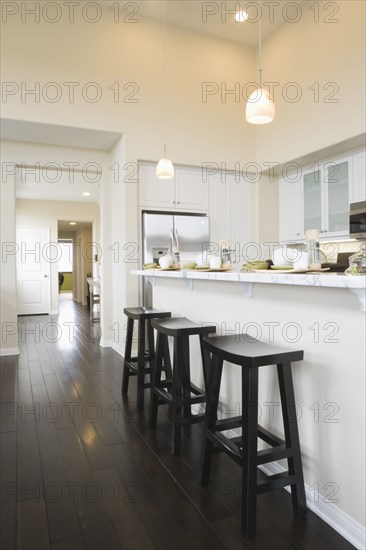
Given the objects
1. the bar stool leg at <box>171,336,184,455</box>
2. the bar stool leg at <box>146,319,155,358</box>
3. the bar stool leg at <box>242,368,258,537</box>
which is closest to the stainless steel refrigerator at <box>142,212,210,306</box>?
the bar stool leg at <box>146,319,155,358</box>

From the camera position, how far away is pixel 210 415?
179cm

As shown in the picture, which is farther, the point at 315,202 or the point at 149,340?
Answer: the point at 315,202

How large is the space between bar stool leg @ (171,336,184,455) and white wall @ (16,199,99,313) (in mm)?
6978

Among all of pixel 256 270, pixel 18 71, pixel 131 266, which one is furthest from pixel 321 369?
pixel 18 71

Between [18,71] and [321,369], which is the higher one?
[18,71]

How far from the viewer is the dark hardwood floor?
1464mm

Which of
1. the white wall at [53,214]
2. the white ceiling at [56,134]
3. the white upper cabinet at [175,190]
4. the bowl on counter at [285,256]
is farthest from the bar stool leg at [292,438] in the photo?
the white wall at [53,214]

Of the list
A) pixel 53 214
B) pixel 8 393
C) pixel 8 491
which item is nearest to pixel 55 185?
pixel 53 214

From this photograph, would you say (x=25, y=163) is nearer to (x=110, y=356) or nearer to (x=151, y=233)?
(x=151, y=233)

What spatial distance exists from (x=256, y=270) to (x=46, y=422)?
5.99 ft

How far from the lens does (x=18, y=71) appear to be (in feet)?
12.6

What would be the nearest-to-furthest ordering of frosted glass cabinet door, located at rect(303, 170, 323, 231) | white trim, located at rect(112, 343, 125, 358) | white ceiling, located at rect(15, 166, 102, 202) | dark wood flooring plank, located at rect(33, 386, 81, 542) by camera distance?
dark wood flooring plank, located at rect(33, 386, 81, 542), frosted glass cabinet door, located at rect(303, 170, 323, 231), white trim, located at rect(112, 343, 125, 358), white ceiling, located at rect(15, 166, 102, 202)

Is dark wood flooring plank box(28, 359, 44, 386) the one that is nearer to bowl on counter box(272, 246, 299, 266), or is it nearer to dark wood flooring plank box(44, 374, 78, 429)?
dark wood flooring plank box(44, 374, 78, 429)

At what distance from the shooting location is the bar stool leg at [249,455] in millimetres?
1470
